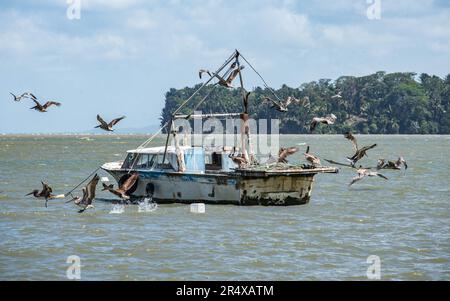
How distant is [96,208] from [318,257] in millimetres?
12412

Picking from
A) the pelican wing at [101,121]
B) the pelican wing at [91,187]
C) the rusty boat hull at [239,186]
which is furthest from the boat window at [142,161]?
the pelican wing at [101,121]

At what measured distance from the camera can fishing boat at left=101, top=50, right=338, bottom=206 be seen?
30.4 meters

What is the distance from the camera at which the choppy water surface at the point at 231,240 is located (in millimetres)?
20859

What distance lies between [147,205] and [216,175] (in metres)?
3.14

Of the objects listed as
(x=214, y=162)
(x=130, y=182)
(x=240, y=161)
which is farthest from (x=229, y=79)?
(x=130, y=182)

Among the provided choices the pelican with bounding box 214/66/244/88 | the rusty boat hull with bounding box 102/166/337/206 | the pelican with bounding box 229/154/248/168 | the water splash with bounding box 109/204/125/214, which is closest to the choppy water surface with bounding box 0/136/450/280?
the water splash with bounding box 109/204/125/214

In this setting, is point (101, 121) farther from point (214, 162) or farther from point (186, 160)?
point (214, 162)

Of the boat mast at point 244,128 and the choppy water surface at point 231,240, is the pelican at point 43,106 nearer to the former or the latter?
the choppy water surface at point 231,240

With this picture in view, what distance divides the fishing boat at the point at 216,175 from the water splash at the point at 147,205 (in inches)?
7.1

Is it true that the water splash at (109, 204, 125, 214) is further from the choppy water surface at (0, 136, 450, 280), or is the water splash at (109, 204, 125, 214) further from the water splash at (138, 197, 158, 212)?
the water splash at (138, 197, 158, 212)

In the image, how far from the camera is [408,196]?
39.8 metres
